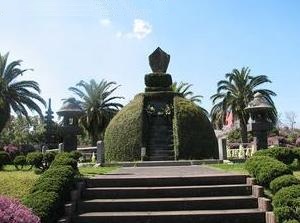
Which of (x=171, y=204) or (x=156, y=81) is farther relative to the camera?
(x=156, y=81)

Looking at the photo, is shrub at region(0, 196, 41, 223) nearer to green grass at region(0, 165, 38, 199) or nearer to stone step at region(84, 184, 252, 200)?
stone step at region(84, 184, 252, 200)

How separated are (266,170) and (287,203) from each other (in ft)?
6.45

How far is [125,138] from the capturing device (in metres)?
26.0

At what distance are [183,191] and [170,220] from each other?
132cm

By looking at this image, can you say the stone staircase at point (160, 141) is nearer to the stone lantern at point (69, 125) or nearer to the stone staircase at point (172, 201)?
the stone lantern at point (69, 125)

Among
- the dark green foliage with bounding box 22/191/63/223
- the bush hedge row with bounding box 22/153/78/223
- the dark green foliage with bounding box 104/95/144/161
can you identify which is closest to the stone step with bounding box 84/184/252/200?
the bush hedge row with bounding box 22/153/78/223

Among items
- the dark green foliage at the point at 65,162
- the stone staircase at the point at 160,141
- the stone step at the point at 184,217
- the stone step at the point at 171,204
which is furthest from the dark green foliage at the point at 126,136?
the stone step at the point at 184,217

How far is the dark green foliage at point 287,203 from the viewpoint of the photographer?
898cm

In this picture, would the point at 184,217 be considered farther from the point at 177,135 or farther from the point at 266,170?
the point at 177,135

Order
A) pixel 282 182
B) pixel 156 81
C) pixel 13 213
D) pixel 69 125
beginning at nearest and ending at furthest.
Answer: pixel 13 213
pixel 282 182
pixel 69 125
pixel 156 81

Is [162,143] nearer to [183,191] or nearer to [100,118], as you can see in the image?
[183,191]

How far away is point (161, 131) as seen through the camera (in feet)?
89.0

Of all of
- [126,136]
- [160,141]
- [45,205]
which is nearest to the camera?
[45,205]

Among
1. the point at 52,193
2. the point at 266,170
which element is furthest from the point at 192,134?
the point at 52,193
